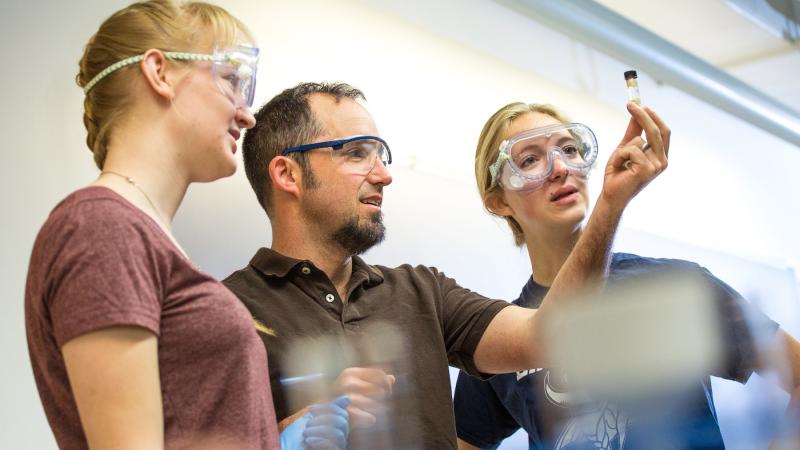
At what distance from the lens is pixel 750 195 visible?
1.96m

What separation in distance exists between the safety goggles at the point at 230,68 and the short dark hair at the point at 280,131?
442 mm

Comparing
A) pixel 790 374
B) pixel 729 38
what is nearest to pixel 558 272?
pixel 790 374

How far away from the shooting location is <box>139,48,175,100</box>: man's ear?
94cm

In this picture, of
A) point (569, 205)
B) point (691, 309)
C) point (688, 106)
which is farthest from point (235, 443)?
point (688, 106)

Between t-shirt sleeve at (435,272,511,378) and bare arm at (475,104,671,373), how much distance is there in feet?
0.04

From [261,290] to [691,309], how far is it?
670mm

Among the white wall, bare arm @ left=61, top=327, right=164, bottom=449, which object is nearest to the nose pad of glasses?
the white wall

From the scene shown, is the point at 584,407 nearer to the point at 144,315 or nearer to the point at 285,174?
the point at 285,174

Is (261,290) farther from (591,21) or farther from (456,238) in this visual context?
(591,21)

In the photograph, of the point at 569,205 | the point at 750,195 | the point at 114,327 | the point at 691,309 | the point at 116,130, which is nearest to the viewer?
the point at 114,327

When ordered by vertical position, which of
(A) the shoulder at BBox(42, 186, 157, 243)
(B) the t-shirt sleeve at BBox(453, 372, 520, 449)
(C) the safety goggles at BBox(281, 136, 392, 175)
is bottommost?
(B) the t-shirt sleeve at BBox(453, 372, 520, 449)

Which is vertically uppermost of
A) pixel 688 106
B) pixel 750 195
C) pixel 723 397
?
pixel 688 106

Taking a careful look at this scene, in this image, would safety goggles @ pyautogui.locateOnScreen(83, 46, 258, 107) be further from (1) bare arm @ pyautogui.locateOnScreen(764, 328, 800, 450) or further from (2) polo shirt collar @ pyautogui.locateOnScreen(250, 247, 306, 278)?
(1) bare arm @ pyautogui.locateOnScreen(764, 328, 800, 450)

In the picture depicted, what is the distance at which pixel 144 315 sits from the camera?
0.78 m
